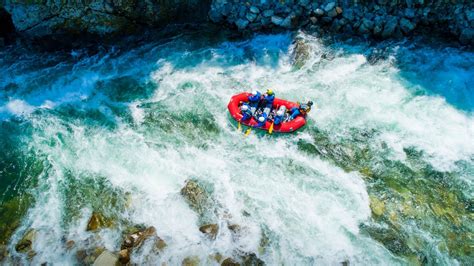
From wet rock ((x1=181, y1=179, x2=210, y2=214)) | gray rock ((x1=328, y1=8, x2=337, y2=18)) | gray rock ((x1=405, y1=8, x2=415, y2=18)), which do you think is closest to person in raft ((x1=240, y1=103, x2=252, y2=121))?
wet rock ((x1=181, y1=179, x2=210, y2=214))

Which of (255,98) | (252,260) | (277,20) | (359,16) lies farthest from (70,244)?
(359,16)

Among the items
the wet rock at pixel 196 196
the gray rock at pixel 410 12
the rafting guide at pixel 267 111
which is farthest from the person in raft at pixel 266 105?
the gray rock at pixel 410 12

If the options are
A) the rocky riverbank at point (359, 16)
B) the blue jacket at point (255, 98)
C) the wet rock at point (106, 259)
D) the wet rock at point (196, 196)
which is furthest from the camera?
the rocky riverbank at point (359, 16)

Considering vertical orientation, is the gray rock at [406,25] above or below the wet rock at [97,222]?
above

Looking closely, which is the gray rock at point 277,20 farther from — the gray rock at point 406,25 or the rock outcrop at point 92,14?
the gray rock at point 406,25

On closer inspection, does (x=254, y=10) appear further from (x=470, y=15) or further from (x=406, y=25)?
(x=470, y=15)

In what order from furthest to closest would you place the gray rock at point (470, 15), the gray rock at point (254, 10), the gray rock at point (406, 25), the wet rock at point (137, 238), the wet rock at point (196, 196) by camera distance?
the gray rock at point (254, 10), the gray rock at point (406, 25), the gray rock at point (470, 15), the wet rock at point (196, 196), the wet rock at point (137, 238)

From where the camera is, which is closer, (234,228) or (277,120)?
(234,228)

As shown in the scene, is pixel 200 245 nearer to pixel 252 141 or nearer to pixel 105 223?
pixel 105 223
